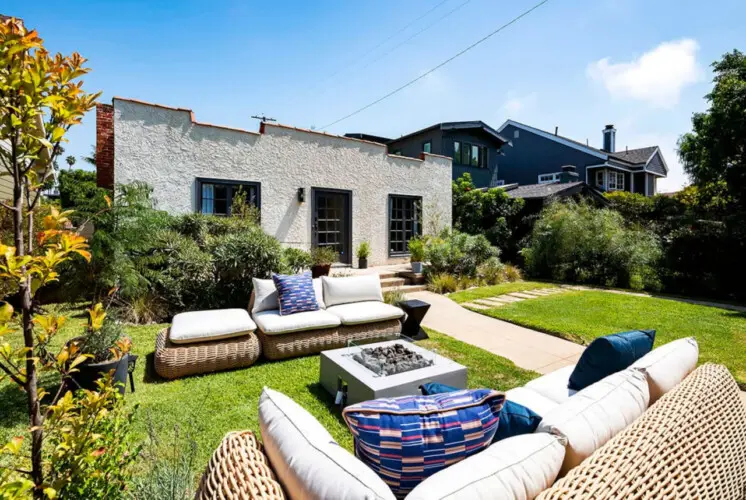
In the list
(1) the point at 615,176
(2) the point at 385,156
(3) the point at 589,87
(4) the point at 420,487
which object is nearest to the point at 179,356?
(4) the point at 420,487

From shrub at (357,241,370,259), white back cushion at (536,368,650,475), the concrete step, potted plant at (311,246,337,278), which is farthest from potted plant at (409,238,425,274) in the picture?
white back cushion at (536,368,650,475)

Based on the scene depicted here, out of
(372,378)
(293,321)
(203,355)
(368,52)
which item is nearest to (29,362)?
(372,378)

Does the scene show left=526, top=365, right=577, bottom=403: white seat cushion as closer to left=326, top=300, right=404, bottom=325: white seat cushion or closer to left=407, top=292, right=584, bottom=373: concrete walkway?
left=407, top=292, right=584, bottom=373: concrete walkway

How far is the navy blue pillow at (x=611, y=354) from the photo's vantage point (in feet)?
7.40

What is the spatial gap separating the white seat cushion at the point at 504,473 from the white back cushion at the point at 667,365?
0.92 m

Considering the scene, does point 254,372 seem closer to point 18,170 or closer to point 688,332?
point 18,170

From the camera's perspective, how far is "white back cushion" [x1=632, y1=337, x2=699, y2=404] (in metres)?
1.88

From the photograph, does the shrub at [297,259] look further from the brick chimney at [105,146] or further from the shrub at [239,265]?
the brick chimney at [105,146]

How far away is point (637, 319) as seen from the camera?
646 cm

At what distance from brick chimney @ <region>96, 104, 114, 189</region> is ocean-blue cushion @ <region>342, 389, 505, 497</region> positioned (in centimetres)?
820

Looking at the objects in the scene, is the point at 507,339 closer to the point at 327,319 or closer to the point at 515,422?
the point at 327,319

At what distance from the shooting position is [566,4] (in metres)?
7.32

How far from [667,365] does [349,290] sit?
3939 millimetres

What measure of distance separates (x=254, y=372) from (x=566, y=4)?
29.0 ft
